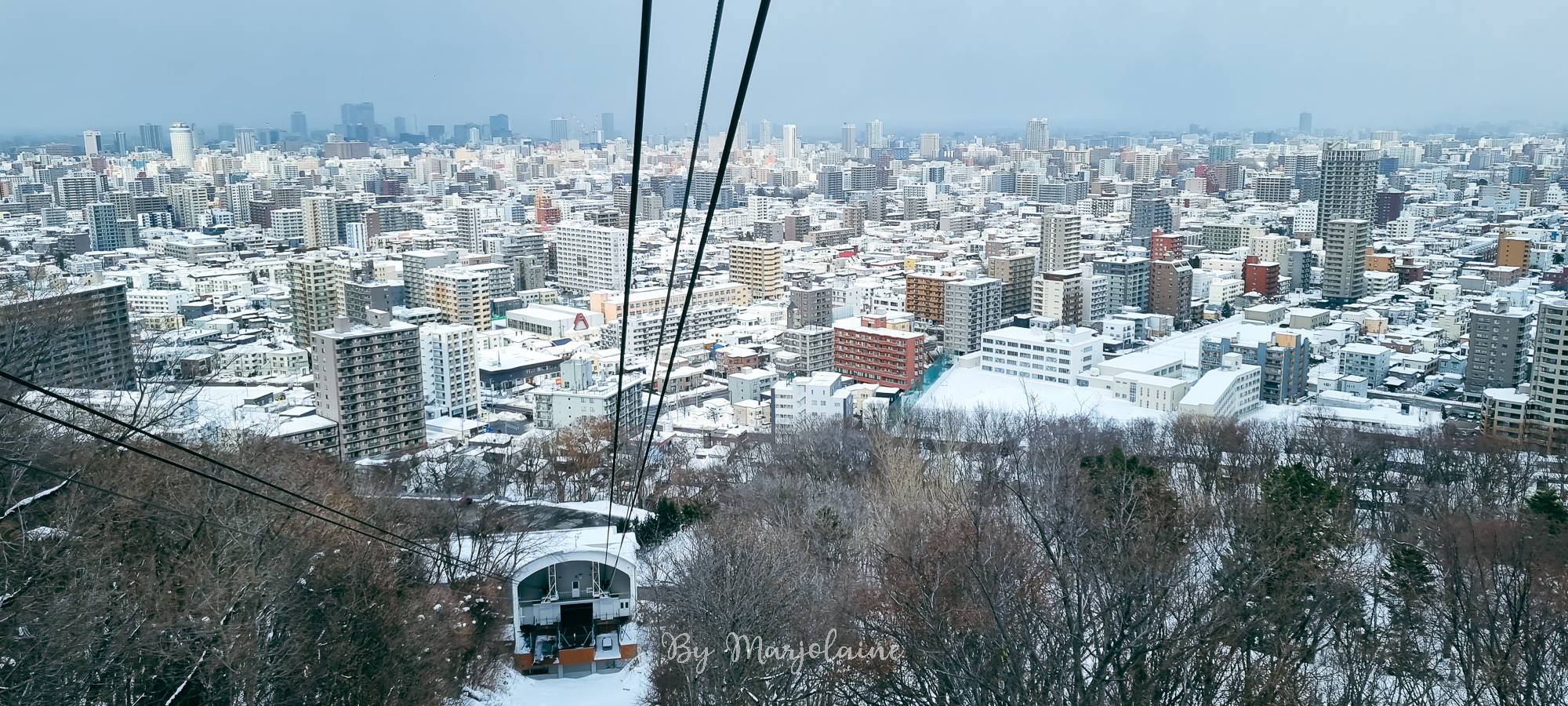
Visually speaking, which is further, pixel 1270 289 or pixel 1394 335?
pixel 1270 289

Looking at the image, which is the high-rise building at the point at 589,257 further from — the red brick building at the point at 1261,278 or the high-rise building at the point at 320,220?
the red brick building at the point at 1261,278

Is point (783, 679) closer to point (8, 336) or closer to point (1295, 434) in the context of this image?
point (8, 336)

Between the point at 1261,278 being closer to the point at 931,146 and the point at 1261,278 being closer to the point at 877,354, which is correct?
the point at 877,354

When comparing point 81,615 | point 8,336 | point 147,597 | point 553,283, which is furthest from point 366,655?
point 553,283

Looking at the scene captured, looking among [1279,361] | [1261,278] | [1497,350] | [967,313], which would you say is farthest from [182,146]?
[1497,350]

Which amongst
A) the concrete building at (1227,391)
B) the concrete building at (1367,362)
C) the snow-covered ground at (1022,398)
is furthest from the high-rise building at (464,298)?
the concrete building at (1367,362)

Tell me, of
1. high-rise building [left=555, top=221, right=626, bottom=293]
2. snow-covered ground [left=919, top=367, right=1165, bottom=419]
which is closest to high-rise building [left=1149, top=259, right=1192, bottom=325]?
snow-covered ground [left=919, top=367, right=1165, bottom=419]
